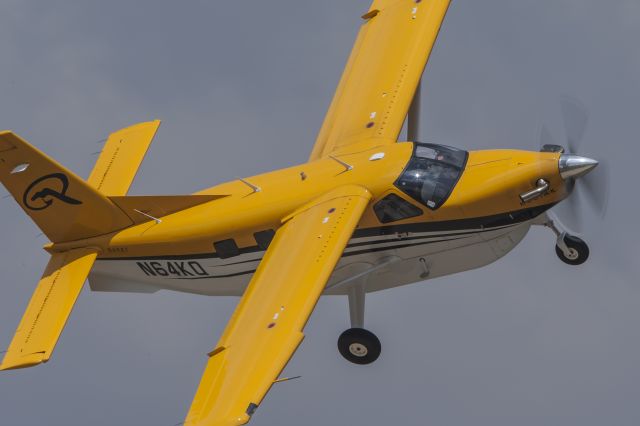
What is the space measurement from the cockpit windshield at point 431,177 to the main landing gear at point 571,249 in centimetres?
343

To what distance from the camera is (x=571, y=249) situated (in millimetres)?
45875

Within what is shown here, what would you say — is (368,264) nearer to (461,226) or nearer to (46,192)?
(461,226)

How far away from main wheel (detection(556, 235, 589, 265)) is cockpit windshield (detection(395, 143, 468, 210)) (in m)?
3.63

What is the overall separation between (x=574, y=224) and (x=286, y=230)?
6821mm

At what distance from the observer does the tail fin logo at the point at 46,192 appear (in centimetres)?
4538

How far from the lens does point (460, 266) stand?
4497 cm

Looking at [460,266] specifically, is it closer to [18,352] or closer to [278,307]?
[278,307]

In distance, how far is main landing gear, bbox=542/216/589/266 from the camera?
150 ft

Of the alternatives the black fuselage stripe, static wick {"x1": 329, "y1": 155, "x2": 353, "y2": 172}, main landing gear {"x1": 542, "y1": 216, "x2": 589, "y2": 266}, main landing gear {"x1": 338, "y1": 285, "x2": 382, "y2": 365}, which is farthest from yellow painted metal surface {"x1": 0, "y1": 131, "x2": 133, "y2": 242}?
main landing gear {"x1": 542, "y1": 216, "x2": 589, "y2": 266}

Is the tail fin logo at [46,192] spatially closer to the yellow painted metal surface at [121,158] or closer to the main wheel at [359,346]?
the yellow painted metal surface at [121,158]

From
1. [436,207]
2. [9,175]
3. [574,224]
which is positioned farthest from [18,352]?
[574,224]

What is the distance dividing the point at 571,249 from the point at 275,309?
8770mm

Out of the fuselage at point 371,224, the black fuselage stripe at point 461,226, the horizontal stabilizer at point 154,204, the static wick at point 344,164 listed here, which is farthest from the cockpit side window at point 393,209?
the horizontal stabilizer at point 154,204

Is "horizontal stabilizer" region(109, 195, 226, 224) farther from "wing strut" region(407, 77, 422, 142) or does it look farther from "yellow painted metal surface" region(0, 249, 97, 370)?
"wing strut" region(407, 77, 422, 142)
